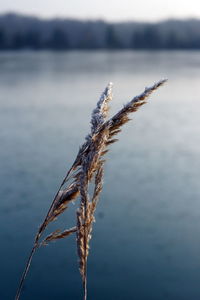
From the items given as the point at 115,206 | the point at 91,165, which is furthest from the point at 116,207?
the point at 91,165

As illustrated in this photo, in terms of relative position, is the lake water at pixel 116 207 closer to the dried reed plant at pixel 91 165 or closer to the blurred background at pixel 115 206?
the blurred background at pixel 115 206

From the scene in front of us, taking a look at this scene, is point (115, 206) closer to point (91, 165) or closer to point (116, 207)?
point (116, 207)

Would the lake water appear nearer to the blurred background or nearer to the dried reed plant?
the blurred background

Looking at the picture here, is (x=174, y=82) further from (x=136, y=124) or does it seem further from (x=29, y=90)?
(x=136, y=124)

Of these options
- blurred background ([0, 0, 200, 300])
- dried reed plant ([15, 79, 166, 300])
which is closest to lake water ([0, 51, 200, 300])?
blurred background ([0, 0, 200, 300])

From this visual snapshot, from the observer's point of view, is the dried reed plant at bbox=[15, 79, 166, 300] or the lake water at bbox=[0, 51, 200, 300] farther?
the lake water at bbox=[0, 51, 200, 300]

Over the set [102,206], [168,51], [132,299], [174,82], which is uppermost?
[168,51]

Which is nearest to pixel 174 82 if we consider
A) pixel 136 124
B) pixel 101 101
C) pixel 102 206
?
pixel 136 124

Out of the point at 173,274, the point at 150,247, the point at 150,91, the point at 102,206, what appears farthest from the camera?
the point at 102,206
